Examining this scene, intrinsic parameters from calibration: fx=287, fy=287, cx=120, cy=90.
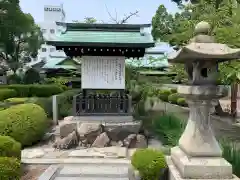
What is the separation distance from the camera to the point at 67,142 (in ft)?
30.9

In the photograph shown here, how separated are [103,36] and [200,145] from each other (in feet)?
22.5

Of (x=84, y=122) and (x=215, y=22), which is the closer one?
(x=215, y=22)

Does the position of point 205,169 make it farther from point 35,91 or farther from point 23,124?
point 35,91

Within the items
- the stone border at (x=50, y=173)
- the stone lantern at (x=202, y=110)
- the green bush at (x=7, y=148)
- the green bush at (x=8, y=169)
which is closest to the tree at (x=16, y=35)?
the stone border at (x=50, y=173)

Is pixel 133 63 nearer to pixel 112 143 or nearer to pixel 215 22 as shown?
pixel 112 143

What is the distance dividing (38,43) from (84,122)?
2444 cm

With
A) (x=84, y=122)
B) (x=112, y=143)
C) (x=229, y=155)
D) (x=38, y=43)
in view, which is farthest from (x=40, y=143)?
(x=38, y=43)

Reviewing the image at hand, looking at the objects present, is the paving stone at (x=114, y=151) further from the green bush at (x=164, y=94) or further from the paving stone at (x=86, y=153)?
the green bush at (x=164, y=94)

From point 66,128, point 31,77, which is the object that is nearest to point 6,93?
point 31,77

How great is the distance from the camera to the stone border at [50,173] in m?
6.40

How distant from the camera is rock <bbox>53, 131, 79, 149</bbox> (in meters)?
9.38

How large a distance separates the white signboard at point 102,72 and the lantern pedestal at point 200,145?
6.05 meters

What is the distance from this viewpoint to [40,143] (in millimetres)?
10070

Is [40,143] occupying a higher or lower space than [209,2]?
lower
